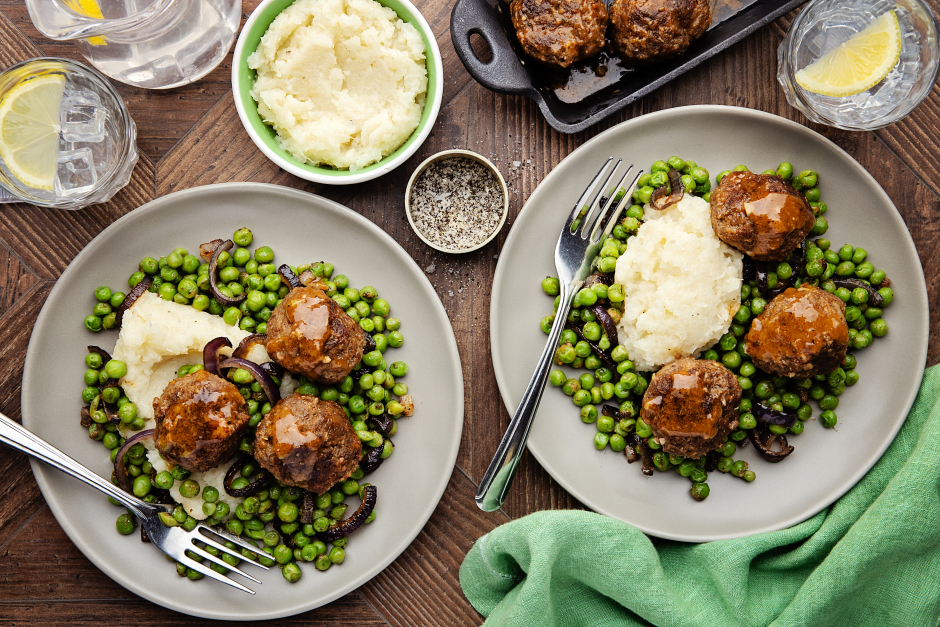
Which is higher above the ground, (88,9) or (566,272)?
(88,9)

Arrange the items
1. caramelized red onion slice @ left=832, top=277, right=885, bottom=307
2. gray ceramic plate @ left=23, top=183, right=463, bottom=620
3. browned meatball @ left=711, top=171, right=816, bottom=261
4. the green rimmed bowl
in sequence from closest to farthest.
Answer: browned meatball @ left=711, top=171, right=816, bottom=261, the green rimmed bowl, gray ceramic plate @ left=23, top=183, right=463, bottom=620, caramelized red onion slice @ left=832, top=277, right=885, bottom=307

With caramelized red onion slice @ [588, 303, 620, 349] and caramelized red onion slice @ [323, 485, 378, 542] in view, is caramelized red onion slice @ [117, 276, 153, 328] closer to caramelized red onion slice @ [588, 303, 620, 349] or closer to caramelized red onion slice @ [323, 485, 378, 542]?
caramelized red onion slice @ [323, 485, 378, 542]

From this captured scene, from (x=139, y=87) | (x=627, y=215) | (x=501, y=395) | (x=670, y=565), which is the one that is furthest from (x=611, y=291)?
(x=139, y=87)

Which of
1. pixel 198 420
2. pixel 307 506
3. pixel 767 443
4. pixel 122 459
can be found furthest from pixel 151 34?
pixel 767 443

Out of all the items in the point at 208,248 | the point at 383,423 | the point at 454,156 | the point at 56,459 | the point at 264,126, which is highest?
the point at 264,126

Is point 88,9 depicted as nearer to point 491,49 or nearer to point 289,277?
point 289,277

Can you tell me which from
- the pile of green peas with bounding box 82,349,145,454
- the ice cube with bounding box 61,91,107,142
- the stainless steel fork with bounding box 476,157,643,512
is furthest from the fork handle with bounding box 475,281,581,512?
the ice cube with bounding box 61,91,107,142

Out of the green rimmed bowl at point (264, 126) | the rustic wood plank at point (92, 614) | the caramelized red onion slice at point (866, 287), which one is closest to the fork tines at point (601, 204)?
the green rimmed bowl at point (264, 126)
